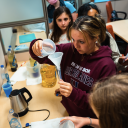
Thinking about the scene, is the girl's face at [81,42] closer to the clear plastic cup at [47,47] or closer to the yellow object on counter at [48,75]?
the clear plastic cup at [47,47]

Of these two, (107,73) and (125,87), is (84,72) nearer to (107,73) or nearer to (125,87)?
(107,73)

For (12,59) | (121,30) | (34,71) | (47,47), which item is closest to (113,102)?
(47,47)

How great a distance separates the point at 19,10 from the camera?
1718 mm

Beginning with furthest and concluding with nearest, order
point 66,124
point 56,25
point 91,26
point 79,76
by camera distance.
Result: 1. point 56,25
2. point 79,76
3. point 91,26
4. point 66,124

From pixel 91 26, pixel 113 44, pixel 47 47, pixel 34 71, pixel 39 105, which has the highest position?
pixel 91 26

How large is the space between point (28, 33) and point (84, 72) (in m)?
1.42

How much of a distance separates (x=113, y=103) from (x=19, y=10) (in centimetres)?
167

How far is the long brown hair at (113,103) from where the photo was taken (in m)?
0.47

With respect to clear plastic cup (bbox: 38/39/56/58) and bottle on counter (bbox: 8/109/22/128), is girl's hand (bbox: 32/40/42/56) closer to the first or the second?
clear plastic cup (bbox: 38/39/56/58)

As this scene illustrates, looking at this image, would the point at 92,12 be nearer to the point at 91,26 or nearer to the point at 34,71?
the point at 91,26

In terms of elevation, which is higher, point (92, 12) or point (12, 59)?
point (92, 12)

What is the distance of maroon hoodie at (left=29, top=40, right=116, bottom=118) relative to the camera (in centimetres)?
87

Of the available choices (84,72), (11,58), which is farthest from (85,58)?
(11,58)

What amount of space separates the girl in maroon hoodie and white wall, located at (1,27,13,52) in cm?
102
